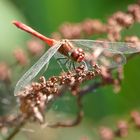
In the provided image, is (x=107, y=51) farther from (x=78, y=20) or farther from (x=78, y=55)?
(x=78, y=20)

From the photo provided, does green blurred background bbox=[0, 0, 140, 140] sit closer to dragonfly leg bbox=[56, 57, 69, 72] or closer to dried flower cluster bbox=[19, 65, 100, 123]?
dragonfly leg bbox=[56, 57, 69, 72]

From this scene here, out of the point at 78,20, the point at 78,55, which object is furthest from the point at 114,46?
the point at 78,20

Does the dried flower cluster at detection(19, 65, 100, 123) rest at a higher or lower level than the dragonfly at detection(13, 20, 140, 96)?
lower

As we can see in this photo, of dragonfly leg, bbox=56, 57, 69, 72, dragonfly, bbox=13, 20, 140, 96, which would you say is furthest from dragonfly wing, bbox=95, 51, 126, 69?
dragonfly leg, bbox=56, 57, 69, 72

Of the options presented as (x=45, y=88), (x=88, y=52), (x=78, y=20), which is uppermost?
(x=78, y=20)

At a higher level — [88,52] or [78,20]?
[78,20]

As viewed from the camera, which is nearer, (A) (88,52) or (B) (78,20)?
(A) (88,52)

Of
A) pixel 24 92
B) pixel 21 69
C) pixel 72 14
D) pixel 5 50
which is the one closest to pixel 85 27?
pixel 21 69
